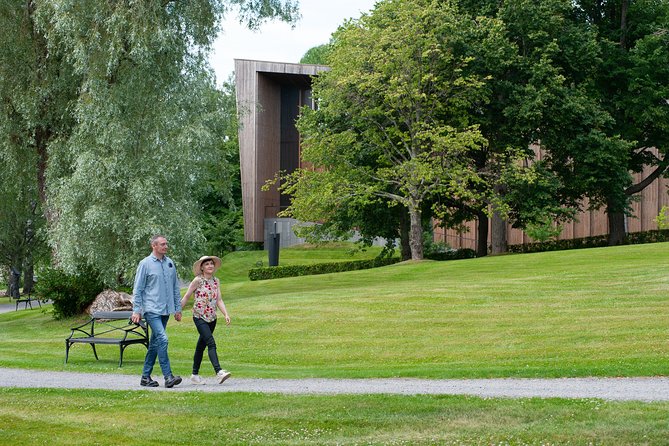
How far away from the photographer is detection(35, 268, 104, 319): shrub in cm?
2402

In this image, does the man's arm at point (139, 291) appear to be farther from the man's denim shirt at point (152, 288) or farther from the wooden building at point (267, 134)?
the wooden building at point (267, 134)

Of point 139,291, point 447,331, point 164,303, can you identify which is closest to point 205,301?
point 164,303

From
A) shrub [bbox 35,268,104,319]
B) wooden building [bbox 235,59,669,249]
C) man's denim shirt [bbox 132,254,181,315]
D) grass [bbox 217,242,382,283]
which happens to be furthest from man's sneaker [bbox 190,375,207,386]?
wooden building [bbox 235,59,669,249]

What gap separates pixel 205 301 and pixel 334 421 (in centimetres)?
382

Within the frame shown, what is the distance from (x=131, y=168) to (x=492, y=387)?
14.1 meters

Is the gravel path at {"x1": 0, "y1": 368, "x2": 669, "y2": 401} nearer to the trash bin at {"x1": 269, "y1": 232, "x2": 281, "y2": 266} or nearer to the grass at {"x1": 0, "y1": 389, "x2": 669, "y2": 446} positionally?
the grass at {"x1": 0, "y1": 389, "x2": 669, "y2": 446}

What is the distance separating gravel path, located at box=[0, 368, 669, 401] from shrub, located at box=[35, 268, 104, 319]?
11350 mm

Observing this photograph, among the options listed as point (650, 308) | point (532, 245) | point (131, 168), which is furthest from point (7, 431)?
point (532, 245)

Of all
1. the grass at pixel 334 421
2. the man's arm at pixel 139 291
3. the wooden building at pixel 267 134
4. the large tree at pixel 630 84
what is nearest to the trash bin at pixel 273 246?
the wooden building at pixel 267 134

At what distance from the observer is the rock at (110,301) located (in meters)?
23.5

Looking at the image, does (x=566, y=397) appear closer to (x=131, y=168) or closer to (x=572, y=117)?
(x=131, y=168)

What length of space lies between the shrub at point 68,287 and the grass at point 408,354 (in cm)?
67

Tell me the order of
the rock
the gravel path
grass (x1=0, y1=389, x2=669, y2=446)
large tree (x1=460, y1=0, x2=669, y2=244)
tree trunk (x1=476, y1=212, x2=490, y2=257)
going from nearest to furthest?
grass (x1=0, y1=389, x2=669, y2=446) → the gravel path → the rock → large tree (x1=460, y1=0, x2=669, y2=244) → tree trunk (x1=476, y1=212, x2=490, y2=257)

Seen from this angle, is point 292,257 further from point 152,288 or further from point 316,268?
point 152,288
